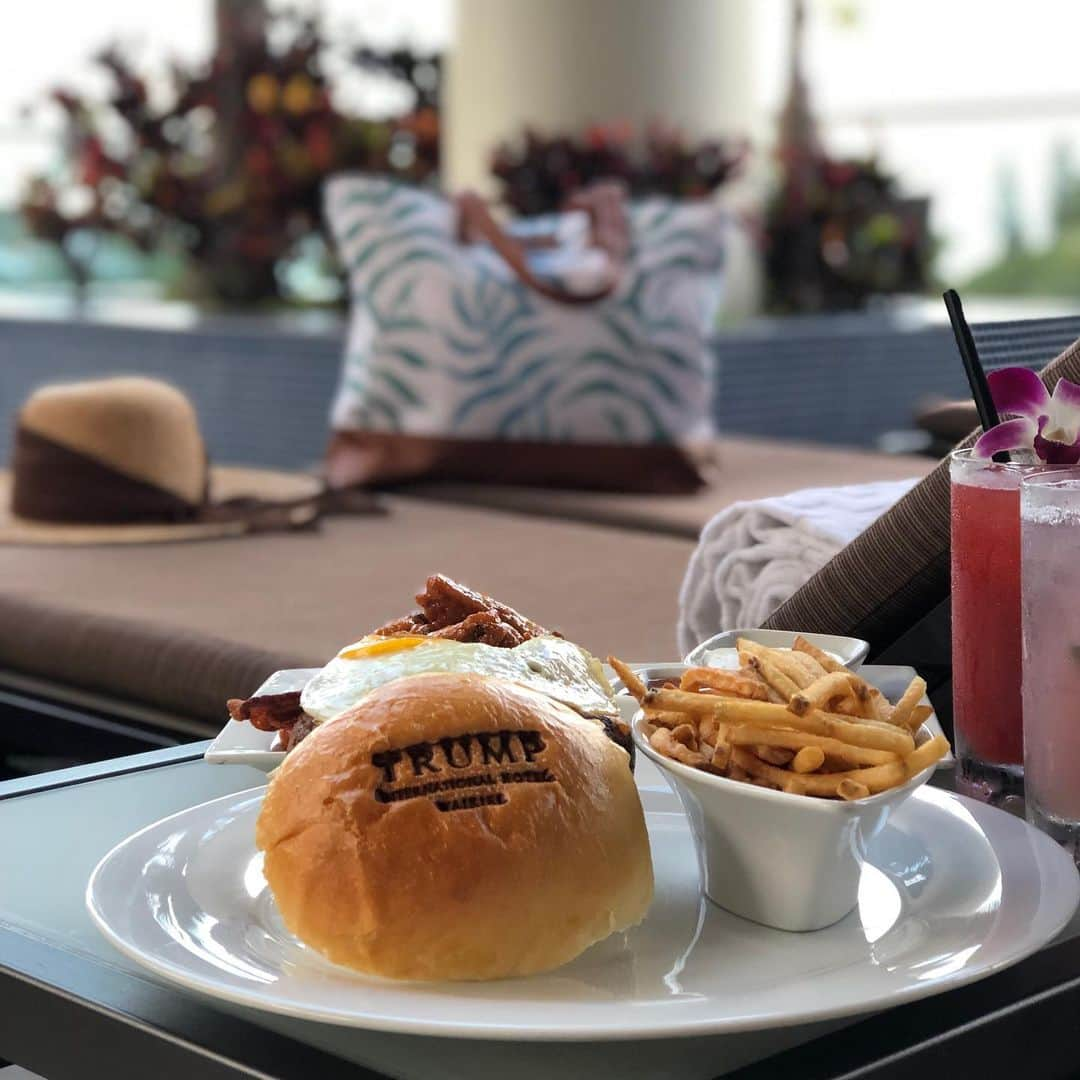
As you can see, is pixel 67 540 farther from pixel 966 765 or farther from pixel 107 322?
pixel 107 322

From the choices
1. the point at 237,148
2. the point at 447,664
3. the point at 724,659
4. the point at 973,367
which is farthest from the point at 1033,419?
the point at 237,148

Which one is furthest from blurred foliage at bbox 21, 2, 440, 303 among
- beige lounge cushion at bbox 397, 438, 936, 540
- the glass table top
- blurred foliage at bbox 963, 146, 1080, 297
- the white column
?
the glass table top

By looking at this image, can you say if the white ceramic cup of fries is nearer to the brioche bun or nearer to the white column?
the brioche bun

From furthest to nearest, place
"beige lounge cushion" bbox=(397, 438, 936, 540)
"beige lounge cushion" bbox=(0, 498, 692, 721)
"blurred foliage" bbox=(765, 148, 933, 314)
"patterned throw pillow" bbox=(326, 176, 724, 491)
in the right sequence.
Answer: "blurred foliage" bbox=(765, 148, 933, 314) → "patterned throw pillow" bbox=(326, 176, 724, 491) → "beige lounge cushion" bbox=(397, 438, 936, 540) → "beige lounge cushion" bbox=(0, 498, 692, 721)

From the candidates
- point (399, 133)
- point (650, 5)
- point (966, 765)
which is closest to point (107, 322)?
point (399, 133)

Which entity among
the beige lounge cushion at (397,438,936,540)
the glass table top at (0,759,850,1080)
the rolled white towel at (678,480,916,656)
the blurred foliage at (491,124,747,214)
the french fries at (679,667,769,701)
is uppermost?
the blurred foliage at (491,124,747,214)

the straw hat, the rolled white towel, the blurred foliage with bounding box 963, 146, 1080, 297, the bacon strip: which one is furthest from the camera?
the blurred foliage with bounding box 963, 146, 1080, 297

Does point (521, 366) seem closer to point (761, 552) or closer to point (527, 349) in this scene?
point (527, 349)
